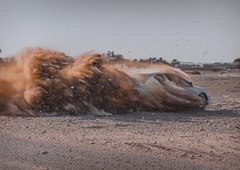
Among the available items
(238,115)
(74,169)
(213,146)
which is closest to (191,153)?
(213,146)

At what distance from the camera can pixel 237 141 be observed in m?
7.89

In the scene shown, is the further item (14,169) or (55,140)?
(55,140)

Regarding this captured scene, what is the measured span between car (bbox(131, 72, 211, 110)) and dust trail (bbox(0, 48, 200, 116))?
0.15 metres

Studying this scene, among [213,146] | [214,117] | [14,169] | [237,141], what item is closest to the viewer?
[14,169]

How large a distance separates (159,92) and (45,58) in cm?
329

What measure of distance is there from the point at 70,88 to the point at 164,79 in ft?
9.85

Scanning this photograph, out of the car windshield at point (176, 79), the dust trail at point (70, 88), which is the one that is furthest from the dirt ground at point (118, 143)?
the car windshield at point (176, 79)

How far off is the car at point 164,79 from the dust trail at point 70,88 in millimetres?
146

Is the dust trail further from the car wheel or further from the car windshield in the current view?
the car wheel

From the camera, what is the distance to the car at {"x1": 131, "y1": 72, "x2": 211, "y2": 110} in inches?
498

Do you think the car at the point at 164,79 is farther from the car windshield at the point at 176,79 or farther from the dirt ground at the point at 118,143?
the dirt ground at the point at 118,143

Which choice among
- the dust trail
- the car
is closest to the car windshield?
the car

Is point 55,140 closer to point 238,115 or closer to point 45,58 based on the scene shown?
point 45,58

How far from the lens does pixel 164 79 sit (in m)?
13.1
